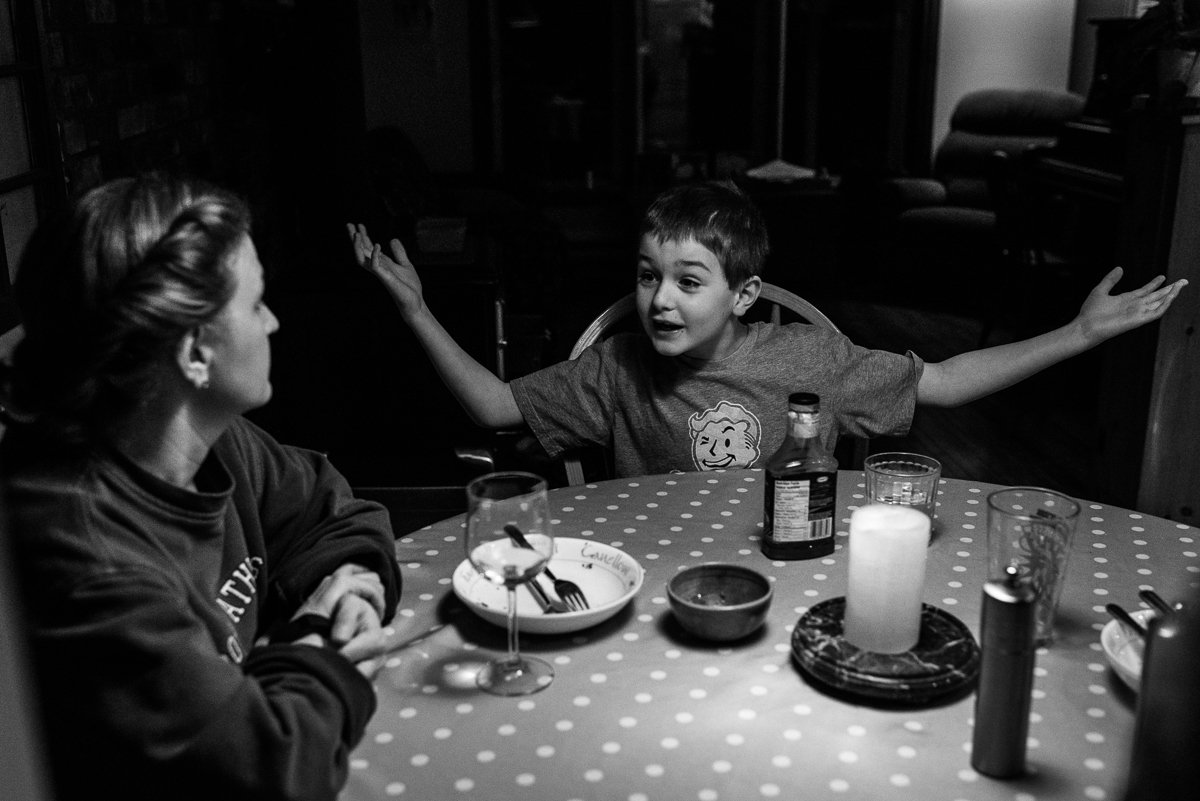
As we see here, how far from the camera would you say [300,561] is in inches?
51.6

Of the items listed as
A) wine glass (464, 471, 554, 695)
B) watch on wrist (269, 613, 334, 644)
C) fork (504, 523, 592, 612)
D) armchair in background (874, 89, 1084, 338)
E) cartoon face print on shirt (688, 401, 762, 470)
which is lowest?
armchair in background (874, 89, 1084, 338)

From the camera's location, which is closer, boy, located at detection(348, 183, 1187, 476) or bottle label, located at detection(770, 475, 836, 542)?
bottle label, located at detection(770, 475, 836, 542)

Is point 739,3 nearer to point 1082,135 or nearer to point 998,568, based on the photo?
point 1082,135

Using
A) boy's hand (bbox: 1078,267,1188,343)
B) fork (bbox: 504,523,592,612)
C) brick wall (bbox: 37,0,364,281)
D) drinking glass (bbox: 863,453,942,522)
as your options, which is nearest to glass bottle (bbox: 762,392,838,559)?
drinking glass (bbox: 863,453,942,522)

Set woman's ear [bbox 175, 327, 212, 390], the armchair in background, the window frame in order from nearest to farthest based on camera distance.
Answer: woman's ear [bbox 175, 327, 212, 390], the window frame, the armchair in background

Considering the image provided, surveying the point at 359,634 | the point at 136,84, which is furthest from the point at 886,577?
the point at 136,84

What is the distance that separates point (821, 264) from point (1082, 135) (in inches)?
50.0

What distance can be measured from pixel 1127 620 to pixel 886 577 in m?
0.24

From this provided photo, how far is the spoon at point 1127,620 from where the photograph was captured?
1.12m

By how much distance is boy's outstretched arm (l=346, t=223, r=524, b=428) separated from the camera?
1.83 metres

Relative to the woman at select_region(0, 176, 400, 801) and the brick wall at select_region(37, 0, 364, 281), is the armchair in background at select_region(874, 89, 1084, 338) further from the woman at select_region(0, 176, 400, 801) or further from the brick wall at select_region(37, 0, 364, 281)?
the woman at select_region(0, 176, 400, 801)

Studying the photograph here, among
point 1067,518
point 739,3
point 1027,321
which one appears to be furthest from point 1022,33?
point 1067,518

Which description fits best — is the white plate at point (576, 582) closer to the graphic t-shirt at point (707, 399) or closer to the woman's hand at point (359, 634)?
the woman's hand at point (359, 634)

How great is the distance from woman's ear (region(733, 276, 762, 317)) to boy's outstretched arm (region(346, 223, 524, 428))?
406mm
